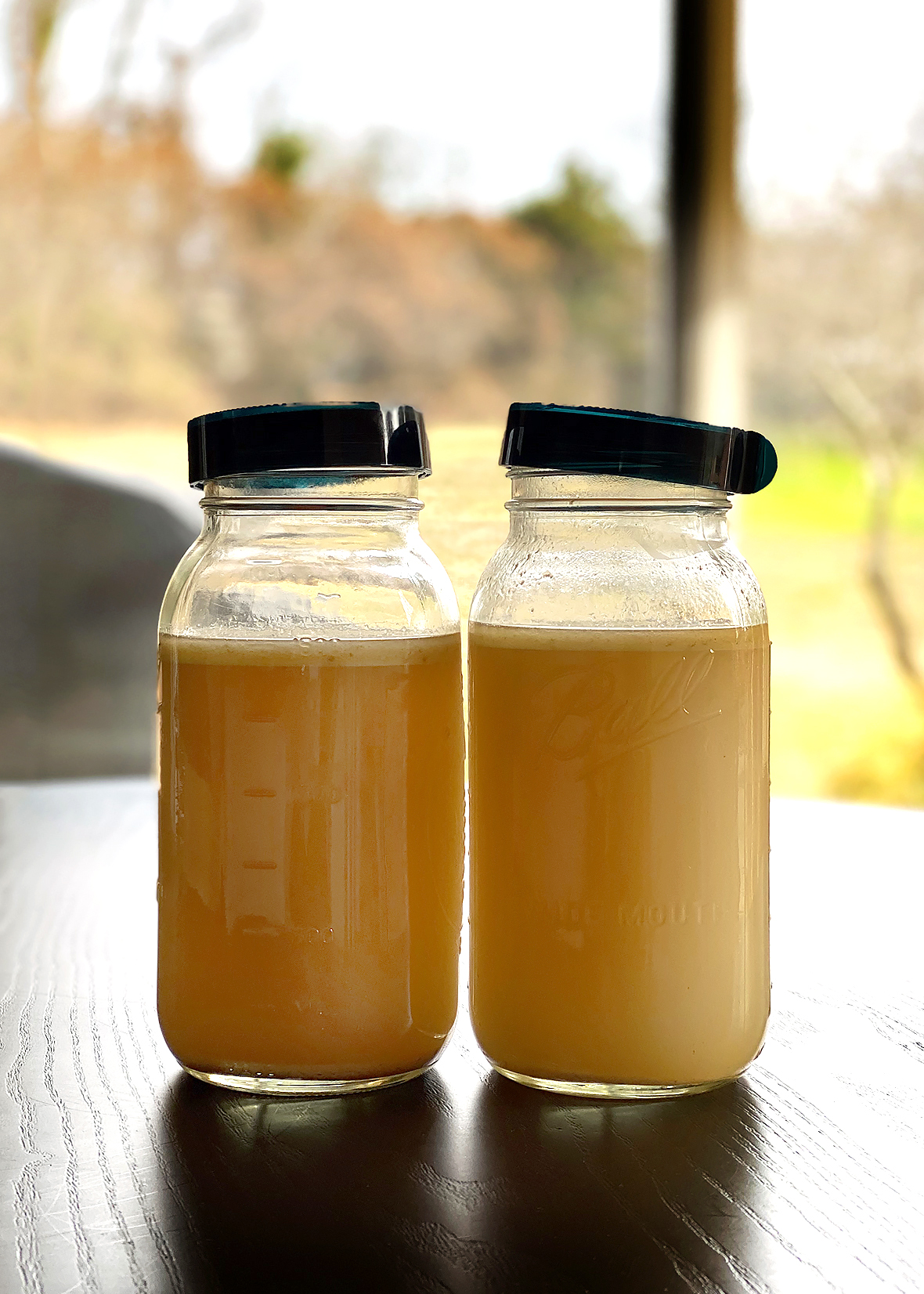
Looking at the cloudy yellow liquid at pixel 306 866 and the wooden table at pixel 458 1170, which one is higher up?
the cloudy yellow liquid at pixel 306 866

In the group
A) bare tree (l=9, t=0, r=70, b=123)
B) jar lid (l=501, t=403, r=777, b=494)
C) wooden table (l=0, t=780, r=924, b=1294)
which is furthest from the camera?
bare tree (l=9, t=0, r=70, b=123)

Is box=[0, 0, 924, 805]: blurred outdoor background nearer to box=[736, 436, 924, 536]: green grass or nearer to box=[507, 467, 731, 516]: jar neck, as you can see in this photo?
box=[736, 436, 924, 536]: green grass

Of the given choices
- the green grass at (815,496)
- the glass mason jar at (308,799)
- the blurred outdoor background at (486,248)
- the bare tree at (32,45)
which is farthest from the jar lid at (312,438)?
the bare tree at (32,45)

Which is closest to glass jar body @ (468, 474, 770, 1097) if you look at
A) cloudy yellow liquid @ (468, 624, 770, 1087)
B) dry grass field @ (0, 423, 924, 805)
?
cloudy yellow liquid @ (468, 624, 770, 1087)

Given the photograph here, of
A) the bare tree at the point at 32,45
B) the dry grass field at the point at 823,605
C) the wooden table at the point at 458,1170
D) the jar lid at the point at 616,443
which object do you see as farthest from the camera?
the dry grass field at the point at 823,605

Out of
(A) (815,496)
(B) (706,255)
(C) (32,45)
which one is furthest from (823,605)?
(C) (32,45)

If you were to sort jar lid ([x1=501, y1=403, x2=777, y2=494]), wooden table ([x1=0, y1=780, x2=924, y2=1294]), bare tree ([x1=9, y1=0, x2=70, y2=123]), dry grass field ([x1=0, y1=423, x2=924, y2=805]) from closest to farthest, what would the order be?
wooden table ([x1=0, y1=780, x2=924, y2=1294]), jar lid ([x1=501, y1=403, x2=777, y2=494]), bare tree ([x1=9, y1=0, x2=70, y2=123]), dry grass field ([x1=0, y1=423, x2=924, y2=805])

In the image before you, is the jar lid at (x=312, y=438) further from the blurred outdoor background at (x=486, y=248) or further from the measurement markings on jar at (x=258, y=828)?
the blurred outdoor background at (x=486, y=248)
